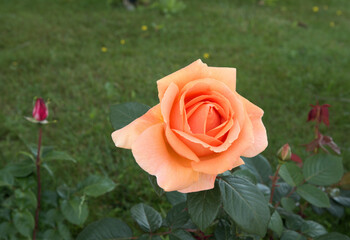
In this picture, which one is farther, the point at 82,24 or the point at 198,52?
the point at 82,24

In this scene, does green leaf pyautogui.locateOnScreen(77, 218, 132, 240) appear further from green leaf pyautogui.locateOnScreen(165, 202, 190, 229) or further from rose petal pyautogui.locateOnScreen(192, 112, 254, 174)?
rose petal pyautogui.locateOnScreen(192, 112, 254, 174)

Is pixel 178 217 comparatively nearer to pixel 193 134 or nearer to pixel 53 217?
pixel 193 134

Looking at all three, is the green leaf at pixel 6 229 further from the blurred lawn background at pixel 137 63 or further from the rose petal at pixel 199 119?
the rose petal at pixel 199 119

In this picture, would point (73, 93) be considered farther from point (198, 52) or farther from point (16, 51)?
point (198, 52)

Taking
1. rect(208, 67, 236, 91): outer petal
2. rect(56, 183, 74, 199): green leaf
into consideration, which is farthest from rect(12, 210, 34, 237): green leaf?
rect(208, 67, 236, 91): outer petal

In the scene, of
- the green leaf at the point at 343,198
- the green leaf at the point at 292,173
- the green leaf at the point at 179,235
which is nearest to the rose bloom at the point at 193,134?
the green leaf at the point at 179,235

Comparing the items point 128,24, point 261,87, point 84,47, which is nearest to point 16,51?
point 84,47
